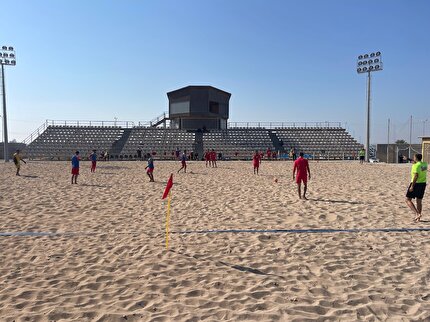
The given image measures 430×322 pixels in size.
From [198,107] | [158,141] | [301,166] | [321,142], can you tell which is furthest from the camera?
[321,142]

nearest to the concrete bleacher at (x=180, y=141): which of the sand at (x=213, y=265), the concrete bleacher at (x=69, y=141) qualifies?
the concrete bleacher at (x=69, y=141)

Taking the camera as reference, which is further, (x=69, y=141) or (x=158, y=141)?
(x=158, y=141)

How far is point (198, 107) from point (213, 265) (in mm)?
35316

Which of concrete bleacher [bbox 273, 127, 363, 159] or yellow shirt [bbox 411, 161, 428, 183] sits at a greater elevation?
concrete bleacher [bbox 273, 127, 363, 159]

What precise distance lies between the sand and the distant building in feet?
104

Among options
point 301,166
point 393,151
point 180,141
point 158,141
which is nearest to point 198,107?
point 180,141

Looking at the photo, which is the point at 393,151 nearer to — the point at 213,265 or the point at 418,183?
the point at 418,183

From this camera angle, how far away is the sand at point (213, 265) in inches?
125

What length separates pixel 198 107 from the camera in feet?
126

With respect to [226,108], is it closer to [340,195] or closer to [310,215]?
[340,195]

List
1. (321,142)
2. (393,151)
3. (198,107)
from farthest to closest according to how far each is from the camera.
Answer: (321,142)
(198,107)
(393,151)

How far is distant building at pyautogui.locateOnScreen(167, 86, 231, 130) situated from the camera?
3825cm

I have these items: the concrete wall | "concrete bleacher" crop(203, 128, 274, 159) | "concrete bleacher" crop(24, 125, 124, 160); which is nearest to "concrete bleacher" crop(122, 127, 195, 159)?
"concrete bleacher" crop(24, 125, 124, 160)

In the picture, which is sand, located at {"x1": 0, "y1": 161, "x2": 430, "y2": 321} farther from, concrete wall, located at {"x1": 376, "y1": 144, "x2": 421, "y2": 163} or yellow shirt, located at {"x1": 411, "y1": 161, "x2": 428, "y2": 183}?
concrete wall, located at {"x1": 376, "y1": 144, "x2": 421, "y2": 163}
